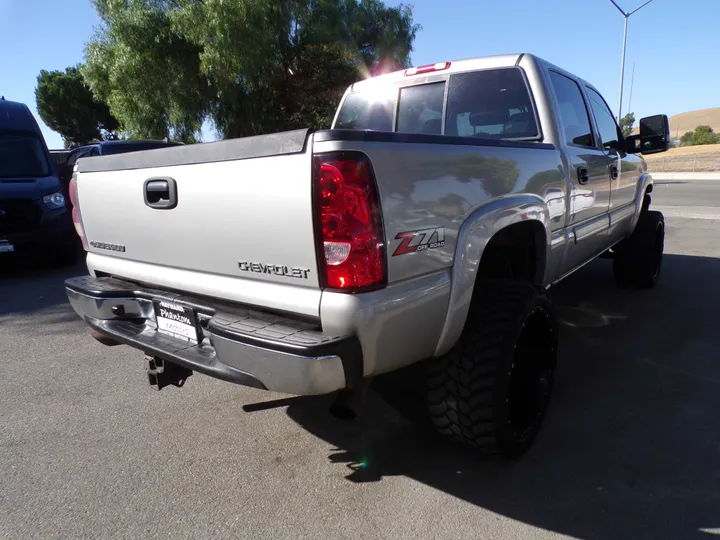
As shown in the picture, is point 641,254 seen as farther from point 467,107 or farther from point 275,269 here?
point 275,269

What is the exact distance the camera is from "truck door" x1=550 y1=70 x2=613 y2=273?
337 cm

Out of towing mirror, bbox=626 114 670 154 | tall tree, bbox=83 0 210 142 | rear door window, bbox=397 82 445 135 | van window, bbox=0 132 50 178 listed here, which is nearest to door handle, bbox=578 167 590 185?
rear door window, bbox=397 82 445 135

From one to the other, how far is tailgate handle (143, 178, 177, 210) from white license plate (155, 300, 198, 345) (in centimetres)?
44

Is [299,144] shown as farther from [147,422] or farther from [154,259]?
[147,422]

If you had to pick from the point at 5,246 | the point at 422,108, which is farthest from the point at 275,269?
the point at 5,246

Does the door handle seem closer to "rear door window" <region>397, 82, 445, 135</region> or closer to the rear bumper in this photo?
"rear door window" <region>397, 82, 445, 135</region>

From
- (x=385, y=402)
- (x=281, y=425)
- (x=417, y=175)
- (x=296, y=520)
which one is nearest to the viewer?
(x=417, y=175)

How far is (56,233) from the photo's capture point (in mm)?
6867

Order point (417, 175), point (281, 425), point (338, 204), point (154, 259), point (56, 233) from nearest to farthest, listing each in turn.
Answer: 1. point (338, 204)
2. point (417, 175)
3. point (154, 259)
4. point (281, 425)
5. point (56, 233)

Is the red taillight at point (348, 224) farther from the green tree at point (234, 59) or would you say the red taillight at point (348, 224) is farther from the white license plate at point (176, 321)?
the green tree at point (234, 59)

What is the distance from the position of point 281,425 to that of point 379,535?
101 cm

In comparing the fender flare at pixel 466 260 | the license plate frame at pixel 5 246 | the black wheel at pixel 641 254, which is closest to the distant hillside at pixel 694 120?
the black wheel at pixel 641 254

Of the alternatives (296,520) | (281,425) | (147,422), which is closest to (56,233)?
(147,422)

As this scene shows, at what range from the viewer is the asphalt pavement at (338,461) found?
2123mm
